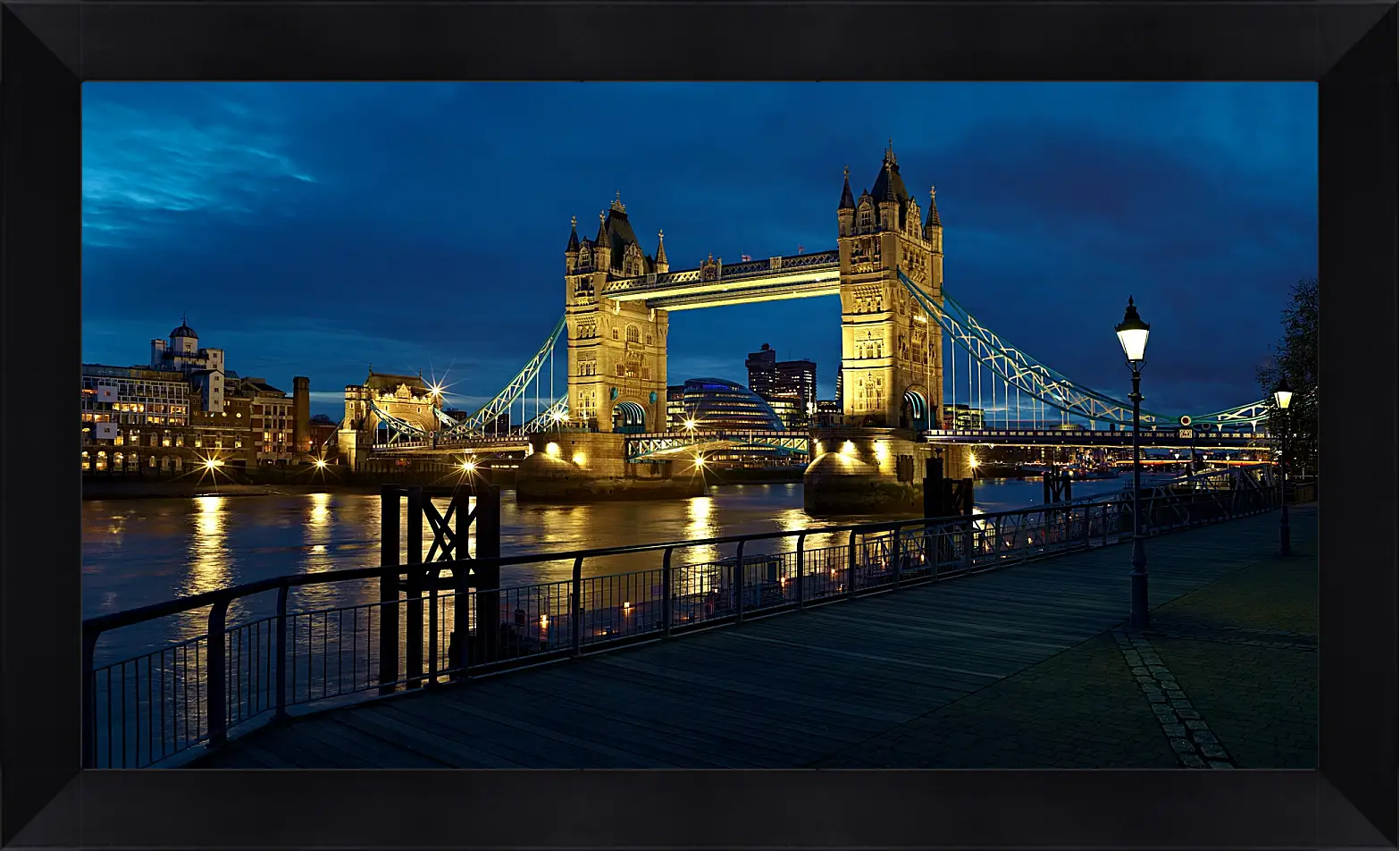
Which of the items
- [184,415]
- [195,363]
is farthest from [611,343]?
[195,363]

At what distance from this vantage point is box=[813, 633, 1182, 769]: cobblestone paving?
5.36 m

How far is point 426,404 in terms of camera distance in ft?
399

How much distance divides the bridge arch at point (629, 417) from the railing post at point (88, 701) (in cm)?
7152

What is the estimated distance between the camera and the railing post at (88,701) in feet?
16.5

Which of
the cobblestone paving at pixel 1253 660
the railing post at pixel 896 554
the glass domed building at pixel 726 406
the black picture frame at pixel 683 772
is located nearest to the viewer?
the black picture frame at pixel 683 772

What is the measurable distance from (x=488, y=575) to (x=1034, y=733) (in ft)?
18.1

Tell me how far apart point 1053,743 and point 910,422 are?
57567 millimetres

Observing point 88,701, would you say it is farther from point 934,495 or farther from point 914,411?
point 914,411

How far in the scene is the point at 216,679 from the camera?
556cm

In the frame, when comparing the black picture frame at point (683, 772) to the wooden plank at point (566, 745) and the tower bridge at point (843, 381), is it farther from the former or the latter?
the tower bridge at point (843, 381)

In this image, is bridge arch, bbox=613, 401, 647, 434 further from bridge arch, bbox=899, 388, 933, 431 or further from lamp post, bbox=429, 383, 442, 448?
bridge arch, bbox=899, 388, 933, 431

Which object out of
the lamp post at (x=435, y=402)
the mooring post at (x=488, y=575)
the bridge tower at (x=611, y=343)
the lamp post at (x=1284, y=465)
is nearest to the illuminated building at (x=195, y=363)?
the lamp post at (x=435, y=402)
